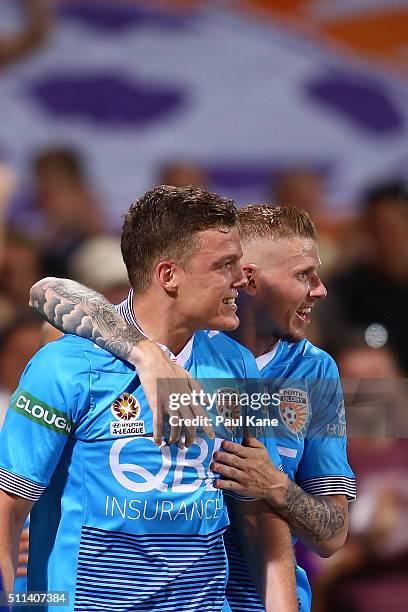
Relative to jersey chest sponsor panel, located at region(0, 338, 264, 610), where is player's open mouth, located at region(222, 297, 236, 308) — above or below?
above

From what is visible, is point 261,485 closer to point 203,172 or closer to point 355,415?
point 355,415

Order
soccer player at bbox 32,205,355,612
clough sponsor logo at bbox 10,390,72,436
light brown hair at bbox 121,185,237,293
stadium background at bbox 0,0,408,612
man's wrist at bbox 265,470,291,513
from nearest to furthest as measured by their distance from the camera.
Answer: clough sponsor logo at bbox 10,390,72,436 → light brown hair at bbox 121,185,237,293 → man's wrist at bbox 265,470,291,513 → soccer player at bbox 32,205,355,612 → stadium background at bbox 0,0,408,612

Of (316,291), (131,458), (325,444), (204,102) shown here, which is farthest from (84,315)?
(204,102)

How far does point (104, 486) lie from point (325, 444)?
0.76 m

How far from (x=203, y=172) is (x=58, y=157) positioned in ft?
5.04

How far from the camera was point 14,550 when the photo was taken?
2.74 metres

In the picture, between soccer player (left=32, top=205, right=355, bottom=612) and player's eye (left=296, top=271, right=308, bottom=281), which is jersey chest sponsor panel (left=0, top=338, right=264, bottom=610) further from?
player's eye (left=296, top=271, right=308, bottom=281)

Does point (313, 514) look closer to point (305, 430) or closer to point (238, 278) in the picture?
point (305, 430)

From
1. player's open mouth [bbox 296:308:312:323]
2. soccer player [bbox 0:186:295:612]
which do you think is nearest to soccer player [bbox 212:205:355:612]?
player's open mouth [bbox 296:308:312:323]

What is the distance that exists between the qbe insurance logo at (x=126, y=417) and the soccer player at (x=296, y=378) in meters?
0.48

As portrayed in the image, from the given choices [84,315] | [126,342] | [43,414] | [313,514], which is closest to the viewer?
[43,414]

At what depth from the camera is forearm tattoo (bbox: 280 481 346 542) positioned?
10.0 ft

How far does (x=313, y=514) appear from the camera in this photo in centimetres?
311

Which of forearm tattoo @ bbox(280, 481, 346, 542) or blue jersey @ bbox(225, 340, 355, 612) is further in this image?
blue jersey @ bbox(225, 340, 355, 612)
